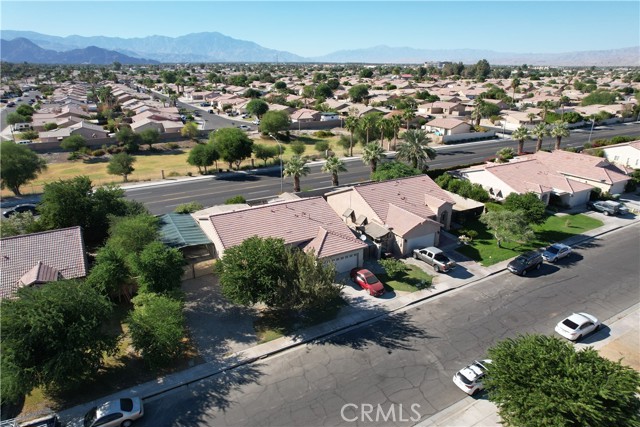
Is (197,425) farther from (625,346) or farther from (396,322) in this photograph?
(625,346)

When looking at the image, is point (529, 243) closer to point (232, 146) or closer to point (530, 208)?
point (530, 208)

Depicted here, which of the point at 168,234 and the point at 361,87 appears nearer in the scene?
the point at 168,234

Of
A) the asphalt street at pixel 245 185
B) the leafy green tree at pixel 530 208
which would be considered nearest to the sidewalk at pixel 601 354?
the leafy green tree at pixel 530 208

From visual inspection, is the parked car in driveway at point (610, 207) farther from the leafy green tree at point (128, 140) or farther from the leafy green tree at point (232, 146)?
the leafy green tree at point (128, 140)

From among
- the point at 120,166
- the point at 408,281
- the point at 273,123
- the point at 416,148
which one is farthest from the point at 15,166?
the point at 416,148

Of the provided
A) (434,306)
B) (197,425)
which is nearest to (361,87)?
(434,306)

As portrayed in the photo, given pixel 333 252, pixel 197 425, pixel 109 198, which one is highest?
pixel 109 198

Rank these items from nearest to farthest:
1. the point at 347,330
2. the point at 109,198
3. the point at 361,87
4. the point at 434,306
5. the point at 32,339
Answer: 1. the point at 32,339
2. the point at 347,330
3. the point at 434,306
4. the point at 109,198
5. the point at 361,87
